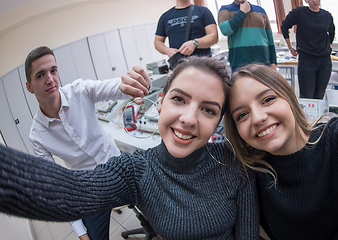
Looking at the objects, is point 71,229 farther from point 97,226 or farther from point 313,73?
point 313,73

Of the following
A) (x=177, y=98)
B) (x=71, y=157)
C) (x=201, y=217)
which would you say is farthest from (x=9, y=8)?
(x=201, y=217)

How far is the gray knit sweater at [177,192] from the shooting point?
0.67 metres

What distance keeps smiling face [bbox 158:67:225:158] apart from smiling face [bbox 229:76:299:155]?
0.10 meters

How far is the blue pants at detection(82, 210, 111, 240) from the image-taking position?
57.4 inches

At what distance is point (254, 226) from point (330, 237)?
15.3 inches

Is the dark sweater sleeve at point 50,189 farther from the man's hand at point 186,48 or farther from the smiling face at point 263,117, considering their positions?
the man's hand at point 186,48

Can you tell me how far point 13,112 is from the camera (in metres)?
2.39

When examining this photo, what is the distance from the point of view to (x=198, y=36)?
76.2 inches

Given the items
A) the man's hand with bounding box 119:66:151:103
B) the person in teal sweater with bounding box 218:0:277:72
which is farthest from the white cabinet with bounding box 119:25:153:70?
the man's hand with bounding box 119:66:151:103

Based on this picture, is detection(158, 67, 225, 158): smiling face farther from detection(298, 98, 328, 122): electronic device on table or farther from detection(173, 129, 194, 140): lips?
detection(298, 98, 328, 122): electronic device on table

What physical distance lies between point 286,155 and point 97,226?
142 cm

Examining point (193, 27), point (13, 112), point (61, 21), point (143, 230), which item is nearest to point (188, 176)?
point (143, 230)

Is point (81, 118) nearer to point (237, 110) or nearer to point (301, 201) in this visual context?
point (237, 110)

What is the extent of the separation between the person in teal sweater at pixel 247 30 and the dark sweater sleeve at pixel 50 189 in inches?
66.8
